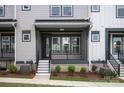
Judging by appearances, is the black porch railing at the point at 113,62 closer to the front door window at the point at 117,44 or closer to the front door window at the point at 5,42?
the front door window at the point at 117,44

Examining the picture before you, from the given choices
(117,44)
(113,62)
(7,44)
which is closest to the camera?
(113,62)

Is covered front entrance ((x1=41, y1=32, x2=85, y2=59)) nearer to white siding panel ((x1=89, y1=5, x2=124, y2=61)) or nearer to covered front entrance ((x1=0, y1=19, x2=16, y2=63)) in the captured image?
white siding panel ((x1=89, y1=5, x2=124, y2=61))

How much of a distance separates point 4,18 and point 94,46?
26.7 feet

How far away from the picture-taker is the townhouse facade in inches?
1002

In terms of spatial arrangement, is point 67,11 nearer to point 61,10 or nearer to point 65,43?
point 61,10

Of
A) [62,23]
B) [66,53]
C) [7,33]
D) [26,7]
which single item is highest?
[26,7]

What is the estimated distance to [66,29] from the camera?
2709cm

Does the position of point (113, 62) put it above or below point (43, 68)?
above

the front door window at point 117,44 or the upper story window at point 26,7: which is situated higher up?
the upper story window at point 26,7

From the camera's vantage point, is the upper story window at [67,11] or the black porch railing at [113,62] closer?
the black porch railing at [113,62]

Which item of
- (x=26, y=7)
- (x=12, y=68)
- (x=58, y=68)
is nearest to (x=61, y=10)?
(x=26, y=7)

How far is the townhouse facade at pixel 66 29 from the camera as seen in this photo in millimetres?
25453

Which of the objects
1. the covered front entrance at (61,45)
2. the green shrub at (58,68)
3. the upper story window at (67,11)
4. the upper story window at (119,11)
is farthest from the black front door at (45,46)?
the upper story window at (119,11)

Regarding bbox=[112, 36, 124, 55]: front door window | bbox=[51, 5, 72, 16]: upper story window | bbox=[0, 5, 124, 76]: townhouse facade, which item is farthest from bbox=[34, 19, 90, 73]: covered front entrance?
bbox=[112, 36, 124, 55]: front door window
